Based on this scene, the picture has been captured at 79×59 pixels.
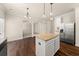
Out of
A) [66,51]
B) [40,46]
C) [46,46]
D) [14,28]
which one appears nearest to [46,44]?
[46,46]

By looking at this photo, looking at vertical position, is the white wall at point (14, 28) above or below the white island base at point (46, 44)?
above

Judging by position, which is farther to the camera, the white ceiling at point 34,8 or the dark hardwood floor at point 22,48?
the dark hardwood floor at point 22,48

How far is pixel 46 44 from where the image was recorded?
1.54 metres

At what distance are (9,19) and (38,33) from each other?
0.59 meters

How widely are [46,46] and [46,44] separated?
0.15 ft

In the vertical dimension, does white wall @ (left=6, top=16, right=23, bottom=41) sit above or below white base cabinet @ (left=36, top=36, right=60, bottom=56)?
above

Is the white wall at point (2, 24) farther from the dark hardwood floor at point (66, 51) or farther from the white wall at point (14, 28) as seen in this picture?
the dark hardwood floor at point (66, 51)

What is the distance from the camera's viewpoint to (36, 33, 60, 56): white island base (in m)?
1.54

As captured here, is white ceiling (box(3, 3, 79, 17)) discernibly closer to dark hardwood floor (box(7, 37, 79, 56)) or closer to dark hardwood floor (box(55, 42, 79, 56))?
dark hardwood floor (box(7, 37, 79, 56))

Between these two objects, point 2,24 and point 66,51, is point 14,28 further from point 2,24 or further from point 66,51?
point 66,51

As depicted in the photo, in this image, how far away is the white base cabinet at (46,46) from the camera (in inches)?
59.1

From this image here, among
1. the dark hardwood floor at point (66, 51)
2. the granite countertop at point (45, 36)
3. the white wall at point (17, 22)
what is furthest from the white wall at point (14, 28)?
the dark hardwood floor at point (66, 51)

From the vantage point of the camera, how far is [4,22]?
138 centimetres

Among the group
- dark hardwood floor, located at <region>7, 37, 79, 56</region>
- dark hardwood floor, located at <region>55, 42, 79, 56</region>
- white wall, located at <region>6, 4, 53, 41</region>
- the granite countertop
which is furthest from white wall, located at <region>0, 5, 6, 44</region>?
dark hardwood floor, located at <region>55, 42, 79, 56</region>
